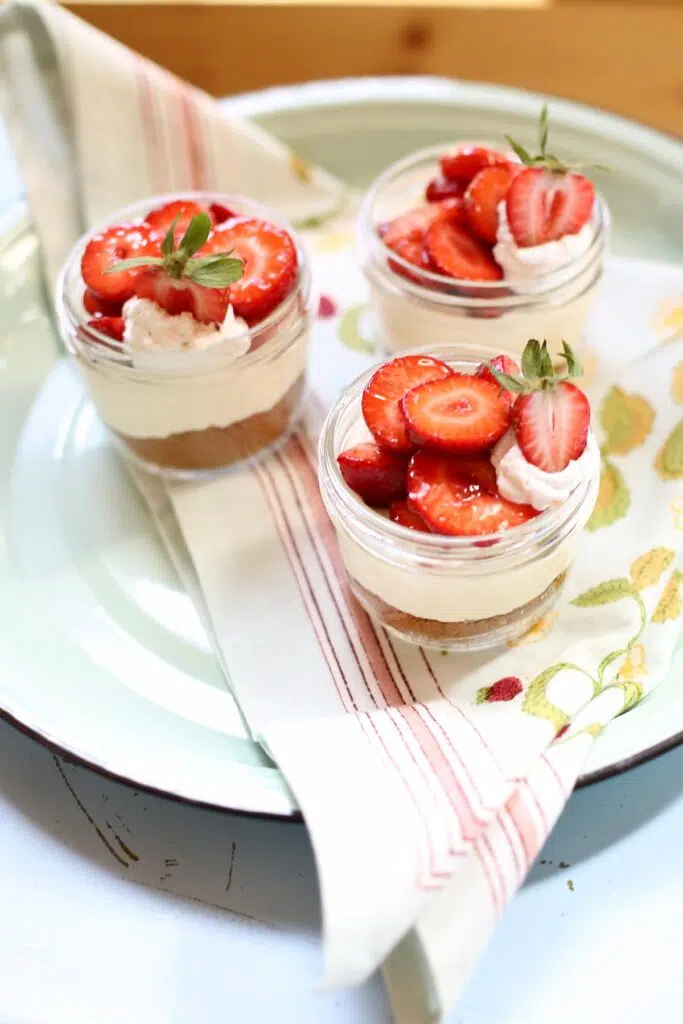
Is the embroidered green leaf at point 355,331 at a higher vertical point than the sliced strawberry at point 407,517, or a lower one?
lower

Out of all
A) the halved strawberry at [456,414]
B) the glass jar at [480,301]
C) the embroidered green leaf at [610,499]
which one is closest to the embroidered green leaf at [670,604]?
the embroidered green leaf at [610,499]

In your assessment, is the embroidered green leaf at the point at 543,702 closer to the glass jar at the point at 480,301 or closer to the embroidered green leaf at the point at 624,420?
the embroidered green leaf at the point at 624,420

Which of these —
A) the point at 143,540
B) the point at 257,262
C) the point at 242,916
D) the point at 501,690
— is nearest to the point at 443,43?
the point at 257,262

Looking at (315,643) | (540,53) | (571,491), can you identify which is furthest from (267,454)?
(540,53)

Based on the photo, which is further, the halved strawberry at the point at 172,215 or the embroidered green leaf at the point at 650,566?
the halved strawberry at the point at 172,215

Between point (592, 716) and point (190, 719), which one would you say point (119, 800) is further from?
point (592, 716)
